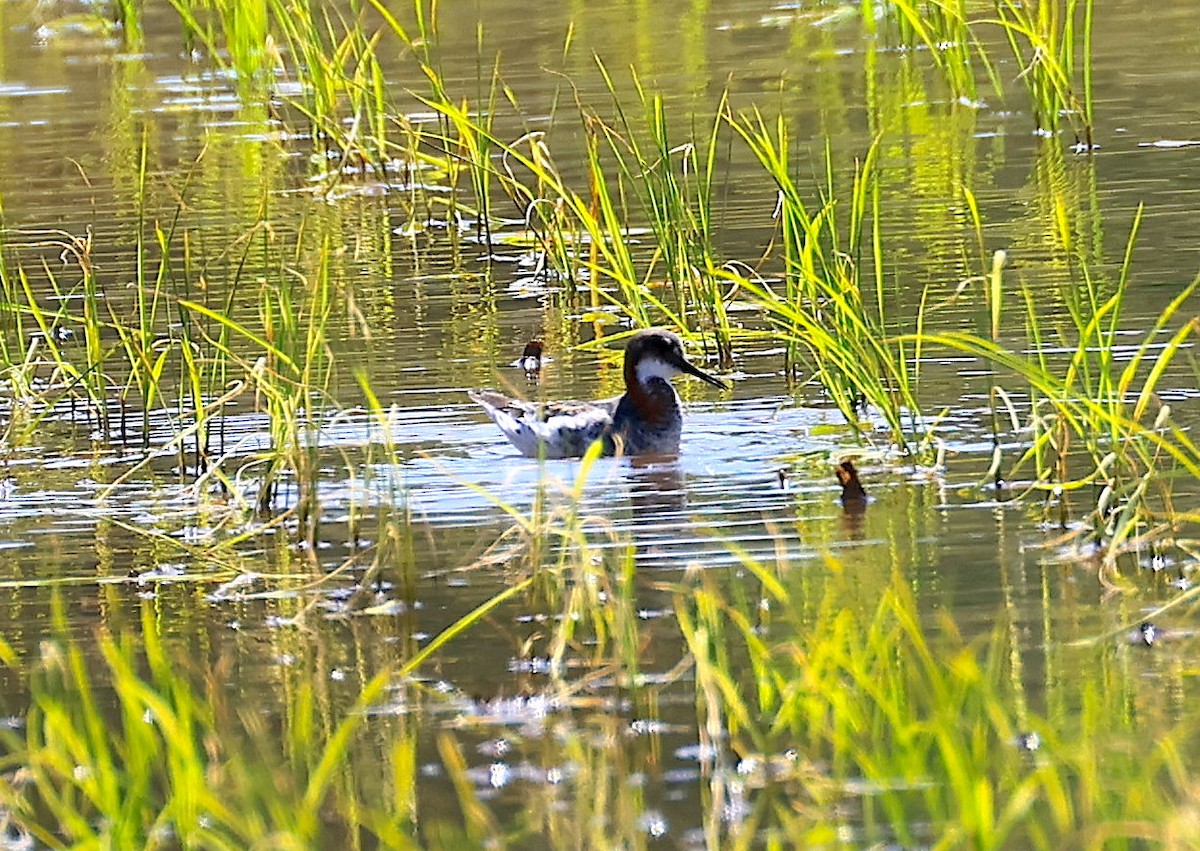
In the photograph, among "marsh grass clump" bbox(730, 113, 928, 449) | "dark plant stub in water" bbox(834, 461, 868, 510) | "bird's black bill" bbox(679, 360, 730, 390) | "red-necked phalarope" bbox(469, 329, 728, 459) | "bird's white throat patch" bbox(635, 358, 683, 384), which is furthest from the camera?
"bird's black bill" bbox(679, 360, 730, 390)

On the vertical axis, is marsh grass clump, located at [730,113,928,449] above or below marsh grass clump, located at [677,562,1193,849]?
above

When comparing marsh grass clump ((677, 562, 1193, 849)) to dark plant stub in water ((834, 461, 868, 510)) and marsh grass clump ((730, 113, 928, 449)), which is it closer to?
dark plant stub in water ((834, 461, 868, 510))

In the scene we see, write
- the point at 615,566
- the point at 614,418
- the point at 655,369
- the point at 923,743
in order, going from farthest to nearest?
the point at 655,369 → the point at 614,418 → the point at 615,566 → the point at 923,743

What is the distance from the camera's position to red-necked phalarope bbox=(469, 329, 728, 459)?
8086 millimetres

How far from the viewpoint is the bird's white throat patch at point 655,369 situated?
8570 millimetres

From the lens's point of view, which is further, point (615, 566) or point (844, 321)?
point (844, 321)

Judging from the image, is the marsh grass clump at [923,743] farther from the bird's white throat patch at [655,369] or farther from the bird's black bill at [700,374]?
the bird's black bill at [700,374]

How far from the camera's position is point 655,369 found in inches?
340

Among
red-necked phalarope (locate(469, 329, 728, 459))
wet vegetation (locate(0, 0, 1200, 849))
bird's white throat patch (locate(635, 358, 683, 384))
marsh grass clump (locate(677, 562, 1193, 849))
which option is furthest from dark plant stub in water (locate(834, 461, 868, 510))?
bird's white throat patch (locate(635, 358, 683, 384))

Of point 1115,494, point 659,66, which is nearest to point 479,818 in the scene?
point 1115,494

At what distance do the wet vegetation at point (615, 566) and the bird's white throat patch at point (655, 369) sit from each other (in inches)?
7.5

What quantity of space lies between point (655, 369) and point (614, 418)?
37cm

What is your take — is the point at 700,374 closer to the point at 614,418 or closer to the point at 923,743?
the point at 614,418

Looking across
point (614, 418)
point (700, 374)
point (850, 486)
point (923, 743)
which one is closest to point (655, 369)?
point (700, 374)
